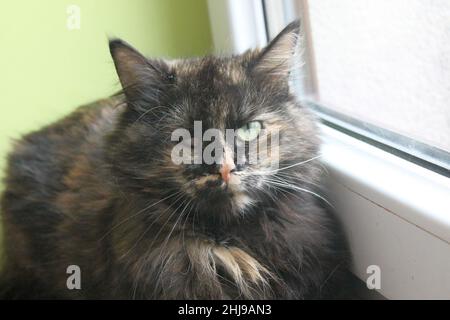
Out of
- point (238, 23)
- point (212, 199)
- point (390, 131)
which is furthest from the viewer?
point (238, 23)

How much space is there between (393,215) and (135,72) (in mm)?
546

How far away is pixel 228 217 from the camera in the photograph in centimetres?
93

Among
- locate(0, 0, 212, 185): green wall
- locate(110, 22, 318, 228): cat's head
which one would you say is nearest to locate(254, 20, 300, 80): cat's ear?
locate(110, 22, 318, 228): cat's head

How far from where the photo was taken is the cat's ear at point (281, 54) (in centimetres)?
94

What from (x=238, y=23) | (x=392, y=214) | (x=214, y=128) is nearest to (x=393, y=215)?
(x=392, y=214)

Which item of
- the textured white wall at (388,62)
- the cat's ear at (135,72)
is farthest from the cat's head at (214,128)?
the textured white wall at (388,62)

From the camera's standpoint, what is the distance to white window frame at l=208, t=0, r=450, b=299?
0.83 m

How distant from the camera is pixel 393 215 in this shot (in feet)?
2.96

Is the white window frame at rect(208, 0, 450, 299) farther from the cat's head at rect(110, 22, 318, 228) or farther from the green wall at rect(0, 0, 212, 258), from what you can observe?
the green wall at rect(0, 0, 212, 258)

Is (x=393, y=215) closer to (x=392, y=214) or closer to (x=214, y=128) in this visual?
(x=392, y=214)

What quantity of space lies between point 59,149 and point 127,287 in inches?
20.4

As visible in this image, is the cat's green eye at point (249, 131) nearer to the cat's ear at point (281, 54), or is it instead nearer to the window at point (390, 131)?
the cat's ear at point (281, 54)
